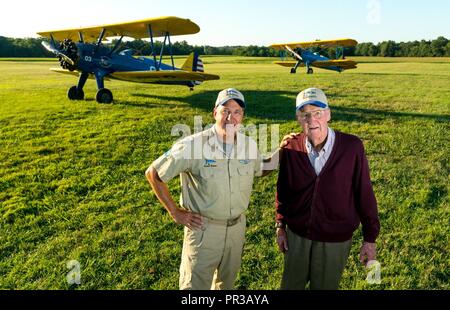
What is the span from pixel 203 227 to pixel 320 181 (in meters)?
0.93

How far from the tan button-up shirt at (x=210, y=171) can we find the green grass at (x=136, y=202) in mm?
1288

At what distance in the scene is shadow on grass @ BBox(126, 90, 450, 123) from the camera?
10.3 meters

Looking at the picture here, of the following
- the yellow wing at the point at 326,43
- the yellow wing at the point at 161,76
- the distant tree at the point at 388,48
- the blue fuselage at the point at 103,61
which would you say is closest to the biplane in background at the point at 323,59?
the yellow wing at the point at 326,43

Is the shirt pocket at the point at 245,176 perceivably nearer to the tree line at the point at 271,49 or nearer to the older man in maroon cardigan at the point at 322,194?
the older man in maroon cardigan at the point at 322,194

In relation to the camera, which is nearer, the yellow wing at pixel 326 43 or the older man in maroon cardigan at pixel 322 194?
the older man in maroon cardigan at pixel 322 194

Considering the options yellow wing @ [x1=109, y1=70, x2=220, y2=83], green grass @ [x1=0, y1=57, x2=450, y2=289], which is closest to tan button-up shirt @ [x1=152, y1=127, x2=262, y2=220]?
green grass @ [x1=0, y1=57, x2=450, y2=289]

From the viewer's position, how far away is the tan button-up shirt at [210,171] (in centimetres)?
262

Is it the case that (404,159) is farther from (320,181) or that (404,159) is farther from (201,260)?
(201,260)

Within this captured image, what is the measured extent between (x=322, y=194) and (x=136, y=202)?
Answer: 11.4 feet

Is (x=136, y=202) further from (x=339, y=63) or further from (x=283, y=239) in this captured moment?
(x=339, y=63)

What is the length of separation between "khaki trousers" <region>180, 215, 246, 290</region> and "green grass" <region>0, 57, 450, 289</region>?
2.97 ft

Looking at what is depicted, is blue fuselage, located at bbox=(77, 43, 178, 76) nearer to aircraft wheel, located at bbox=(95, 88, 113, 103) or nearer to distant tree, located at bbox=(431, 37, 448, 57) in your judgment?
aircraft wheel, located at bbox=(95, 88, 113, 103)

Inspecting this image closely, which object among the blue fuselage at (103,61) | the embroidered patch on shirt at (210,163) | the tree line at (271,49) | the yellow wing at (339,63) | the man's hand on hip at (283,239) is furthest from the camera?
the tree line at (271,49)

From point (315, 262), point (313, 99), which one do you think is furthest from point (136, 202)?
point (313, 99)
